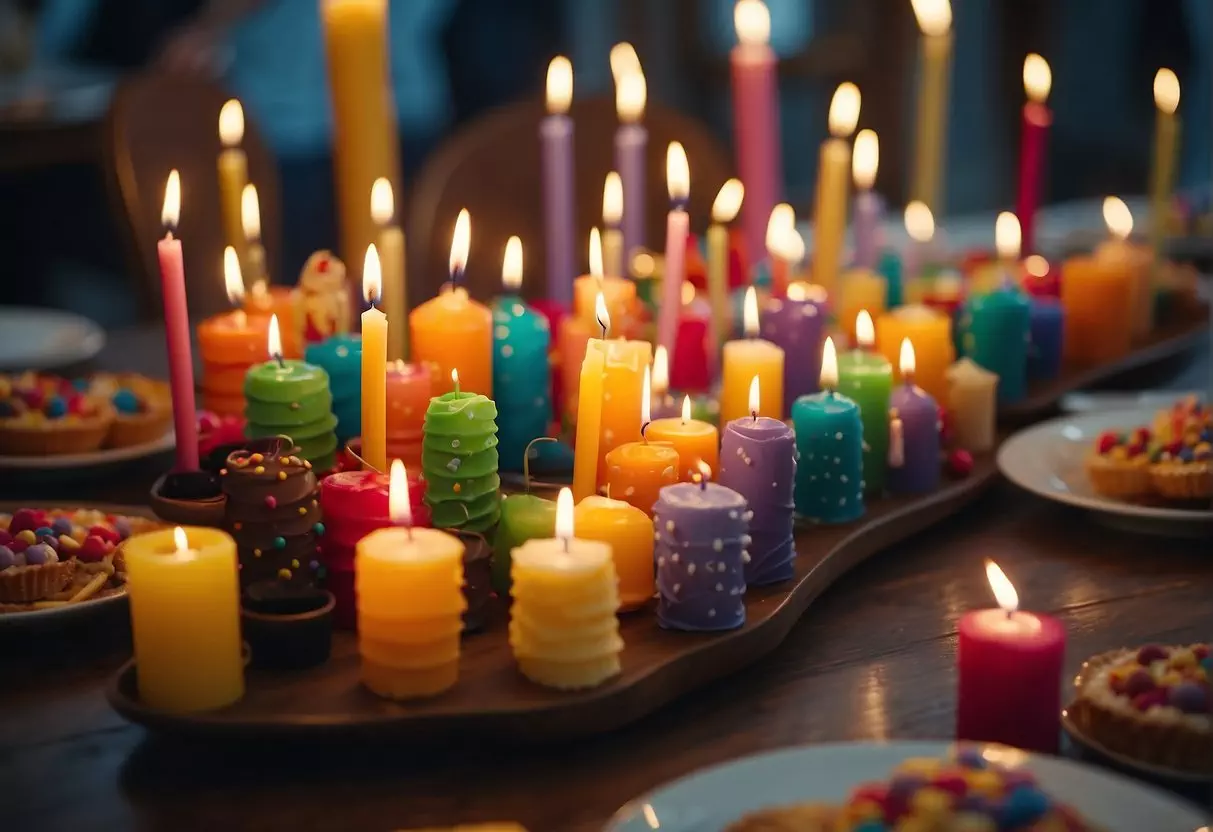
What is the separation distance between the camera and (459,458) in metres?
1.22

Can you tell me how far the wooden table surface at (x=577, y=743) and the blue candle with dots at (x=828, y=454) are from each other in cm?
6

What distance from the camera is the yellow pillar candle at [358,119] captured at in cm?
173

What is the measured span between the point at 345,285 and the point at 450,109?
131 inches

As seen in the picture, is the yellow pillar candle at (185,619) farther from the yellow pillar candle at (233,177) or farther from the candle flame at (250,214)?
the yellow pillar candle at (233,177)

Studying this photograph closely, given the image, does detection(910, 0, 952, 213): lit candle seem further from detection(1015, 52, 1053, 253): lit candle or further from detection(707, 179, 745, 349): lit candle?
detection(707, 179, 745, 349): lit candle

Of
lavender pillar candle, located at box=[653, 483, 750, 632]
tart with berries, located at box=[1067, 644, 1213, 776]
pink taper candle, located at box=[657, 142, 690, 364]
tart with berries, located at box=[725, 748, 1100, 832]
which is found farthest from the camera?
pink taper candle, located at box=[657, 142, 690, 364]

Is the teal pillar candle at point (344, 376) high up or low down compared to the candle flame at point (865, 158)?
down

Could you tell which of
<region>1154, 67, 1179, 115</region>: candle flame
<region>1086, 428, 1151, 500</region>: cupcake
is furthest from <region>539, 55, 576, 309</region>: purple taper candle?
<region>1154, 67, 1179, 115</region>: candle flame

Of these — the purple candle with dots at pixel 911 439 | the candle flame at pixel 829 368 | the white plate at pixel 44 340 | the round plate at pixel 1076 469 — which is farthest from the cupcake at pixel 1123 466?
the white plate at pixel 44 340

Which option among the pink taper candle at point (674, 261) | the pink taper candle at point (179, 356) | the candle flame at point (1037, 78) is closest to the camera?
the pink taper candle at point (179, 356)

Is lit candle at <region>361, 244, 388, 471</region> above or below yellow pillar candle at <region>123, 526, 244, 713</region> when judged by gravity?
above

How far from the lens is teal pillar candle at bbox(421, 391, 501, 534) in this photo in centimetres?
122

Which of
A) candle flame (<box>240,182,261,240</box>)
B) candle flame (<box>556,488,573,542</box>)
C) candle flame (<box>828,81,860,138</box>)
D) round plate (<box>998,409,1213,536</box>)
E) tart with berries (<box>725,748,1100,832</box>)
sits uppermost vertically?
candle flame (<box>828,81,860,138</box>)

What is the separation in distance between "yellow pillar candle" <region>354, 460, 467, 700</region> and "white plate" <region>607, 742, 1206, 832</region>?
192 millimetres
